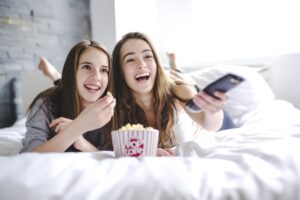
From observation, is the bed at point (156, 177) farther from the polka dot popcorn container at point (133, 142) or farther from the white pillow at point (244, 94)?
the white pillow at point (244, 94)

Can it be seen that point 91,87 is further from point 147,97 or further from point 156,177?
point 156,177

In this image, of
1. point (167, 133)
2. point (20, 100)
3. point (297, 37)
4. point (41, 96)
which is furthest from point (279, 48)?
point (20, 100)

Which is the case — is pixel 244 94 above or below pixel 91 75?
below

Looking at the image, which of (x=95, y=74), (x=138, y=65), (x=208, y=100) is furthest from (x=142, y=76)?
(x=208, y=100)

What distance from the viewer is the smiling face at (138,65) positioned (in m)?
1.00

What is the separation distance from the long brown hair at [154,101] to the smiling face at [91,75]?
86 millimetres

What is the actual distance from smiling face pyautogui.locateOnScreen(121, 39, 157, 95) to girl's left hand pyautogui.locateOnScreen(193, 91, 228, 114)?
269 mm

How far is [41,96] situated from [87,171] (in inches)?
22.8

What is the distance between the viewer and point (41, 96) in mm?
999

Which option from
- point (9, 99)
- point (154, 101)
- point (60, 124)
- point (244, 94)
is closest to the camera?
point (60, 124)

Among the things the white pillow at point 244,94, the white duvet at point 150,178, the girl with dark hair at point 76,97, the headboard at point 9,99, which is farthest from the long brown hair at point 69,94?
the headboard at point 9,99

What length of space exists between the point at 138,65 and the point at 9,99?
4.29 feet

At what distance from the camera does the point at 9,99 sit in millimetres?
2012

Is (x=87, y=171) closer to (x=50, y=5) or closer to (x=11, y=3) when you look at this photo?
(x=11, y=3)
